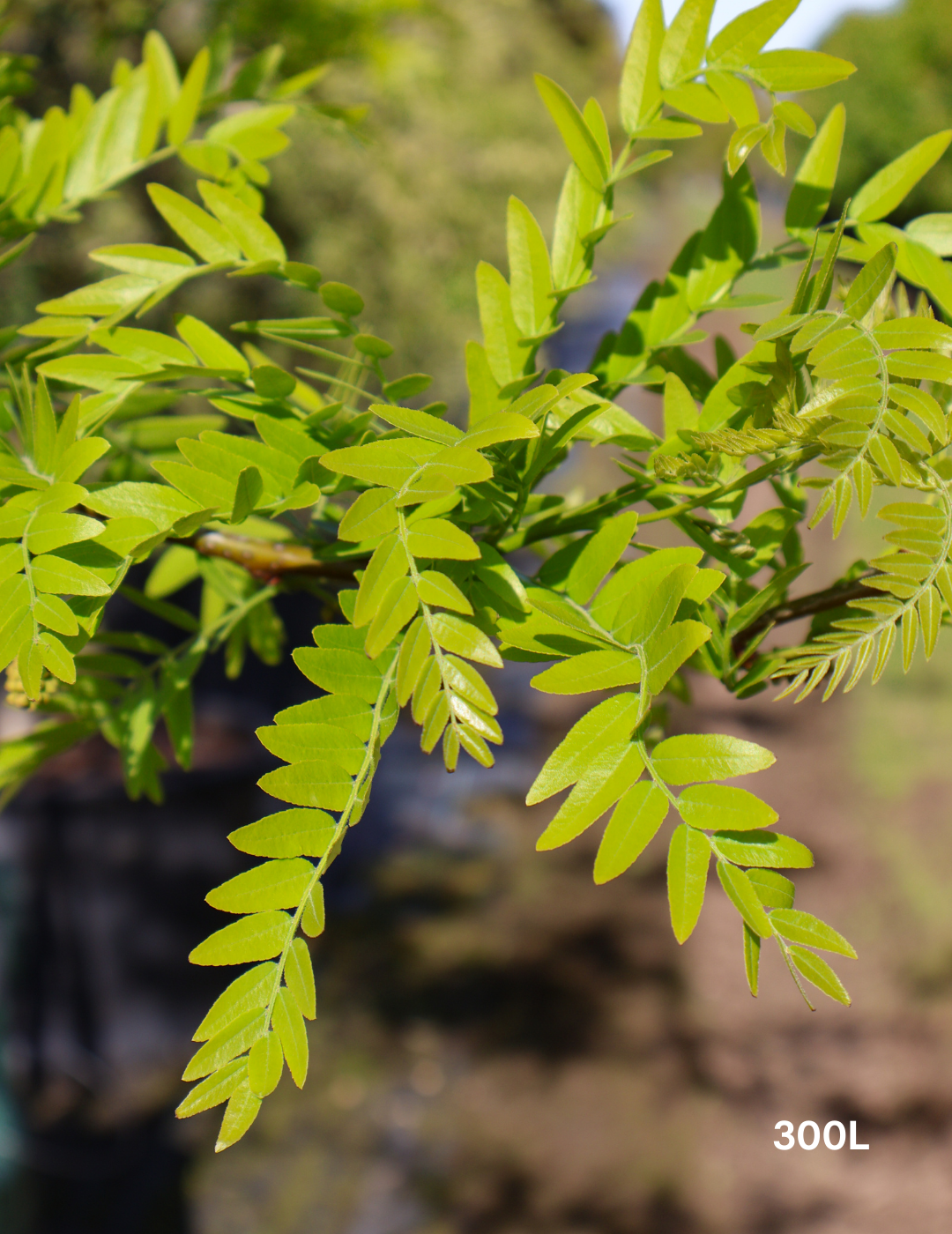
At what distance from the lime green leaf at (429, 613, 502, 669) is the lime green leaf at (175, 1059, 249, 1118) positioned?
7.8 inches

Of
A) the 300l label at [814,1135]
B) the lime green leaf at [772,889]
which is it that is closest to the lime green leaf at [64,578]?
the lime green leaf at [772,889]

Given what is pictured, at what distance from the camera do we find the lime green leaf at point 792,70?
0.47 metres

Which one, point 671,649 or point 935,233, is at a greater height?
point 935,233

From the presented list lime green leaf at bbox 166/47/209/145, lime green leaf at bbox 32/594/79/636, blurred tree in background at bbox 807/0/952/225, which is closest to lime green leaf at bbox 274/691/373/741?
lime green leaf at bbox 32/594/79/636

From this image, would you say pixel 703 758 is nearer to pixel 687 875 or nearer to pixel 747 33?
pixel 687 875

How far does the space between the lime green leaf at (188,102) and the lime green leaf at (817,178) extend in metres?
0.48

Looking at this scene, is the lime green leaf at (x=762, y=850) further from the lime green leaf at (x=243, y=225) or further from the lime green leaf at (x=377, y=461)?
the lime green leaf at (x=243, y=225)

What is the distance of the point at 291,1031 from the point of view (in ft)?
1.27

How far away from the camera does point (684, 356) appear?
1.90 feet

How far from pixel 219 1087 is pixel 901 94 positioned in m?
13.9

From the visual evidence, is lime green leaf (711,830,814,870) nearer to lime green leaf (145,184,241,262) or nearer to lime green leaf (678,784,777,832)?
lime green leaf (678,784,777,832)

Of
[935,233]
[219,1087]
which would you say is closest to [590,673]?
[219,1087]

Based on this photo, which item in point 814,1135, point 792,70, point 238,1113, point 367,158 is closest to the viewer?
point 238,1113

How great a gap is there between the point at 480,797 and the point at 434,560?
10.9 feet
